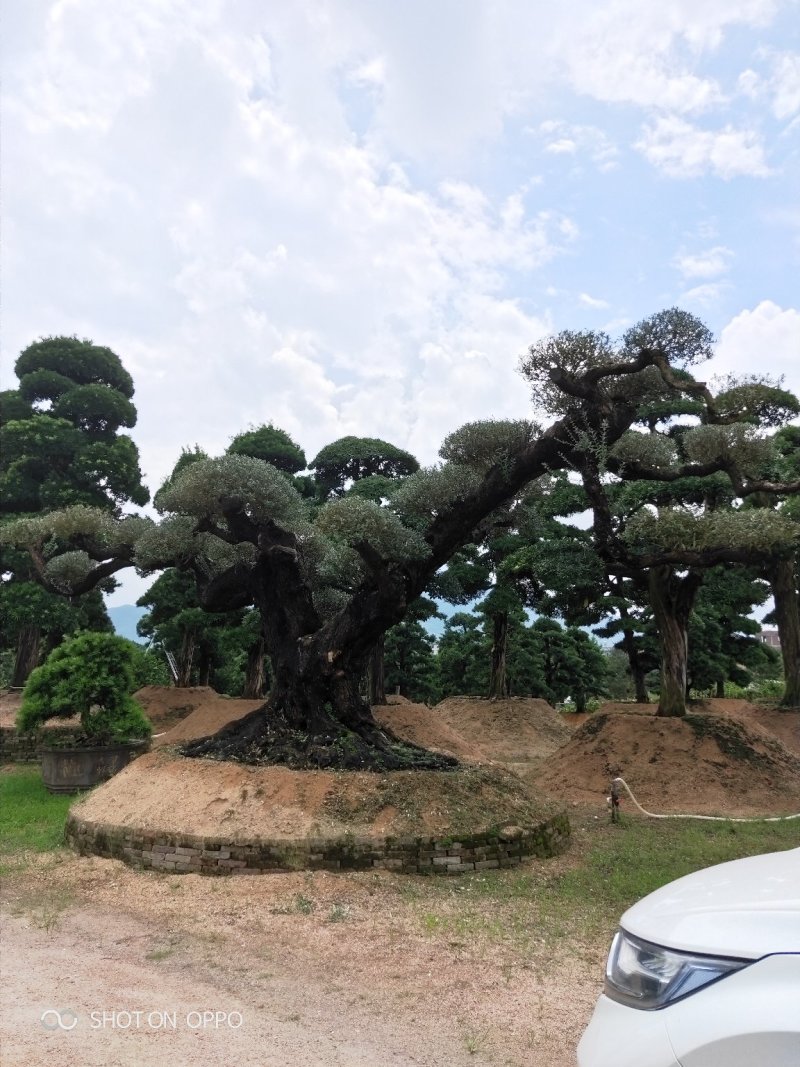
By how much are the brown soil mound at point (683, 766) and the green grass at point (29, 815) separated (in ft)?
27.0

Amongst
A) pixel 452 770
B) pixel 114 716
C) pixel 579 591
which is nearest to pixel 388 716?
pixel 579 591

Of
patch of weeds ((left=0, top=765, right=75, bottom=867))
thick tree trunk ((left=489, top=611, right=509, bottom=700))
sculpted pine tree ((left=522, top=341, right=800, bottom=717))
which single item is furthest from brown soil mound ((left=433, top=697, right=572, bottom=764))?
sculpted pine tree ((left=522, top=341, right=800, bottom=717))

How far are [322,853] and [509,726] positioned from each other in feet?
49.5

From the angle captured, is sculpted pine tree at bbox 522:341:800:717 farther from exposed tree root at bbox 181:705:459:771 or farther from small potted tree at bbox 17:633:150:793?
small potted tree at bbox 17:633:150:793

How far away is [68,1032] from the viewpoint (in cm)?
361

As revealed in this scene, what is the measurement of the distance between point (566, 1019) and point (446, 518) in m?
7.06

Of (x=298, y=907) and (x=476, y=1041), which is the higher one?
(x=476, y=1041)

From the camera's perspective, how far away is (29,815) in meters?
10.4

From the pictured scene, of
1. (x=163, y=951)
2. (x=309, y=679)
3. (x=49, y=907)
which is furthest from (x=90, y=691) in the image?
(x=163, y=951)

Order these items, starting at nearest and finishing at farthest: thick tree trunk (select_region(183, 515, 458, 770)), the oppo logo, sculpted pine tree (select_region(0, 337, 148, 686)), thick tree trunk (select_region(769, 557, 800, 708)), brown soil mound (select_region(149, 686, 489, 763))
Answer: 1. the oppo logo
2. thick tree trunk (select_region(183, 515, 458, 770))
3. brown soil mound (select_region(149, 686, 489, 763))
4. thick tree trunk (select_region(769, 557, 800, 708))
5. sculpted pine tree (select_region(0, 337, 148, 686))

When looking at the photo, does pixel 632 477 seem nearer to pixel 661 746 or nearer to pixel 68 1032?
pixel 661 746

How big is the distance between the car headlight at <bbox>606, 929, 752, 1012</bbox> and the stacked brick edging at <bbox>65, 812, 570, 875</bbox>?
208 inches

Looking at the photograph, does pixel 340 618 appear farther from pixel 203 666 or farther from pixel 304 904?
pixel 203 666

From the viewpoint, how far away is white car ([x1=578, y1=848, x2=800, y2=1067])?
5.52ft
